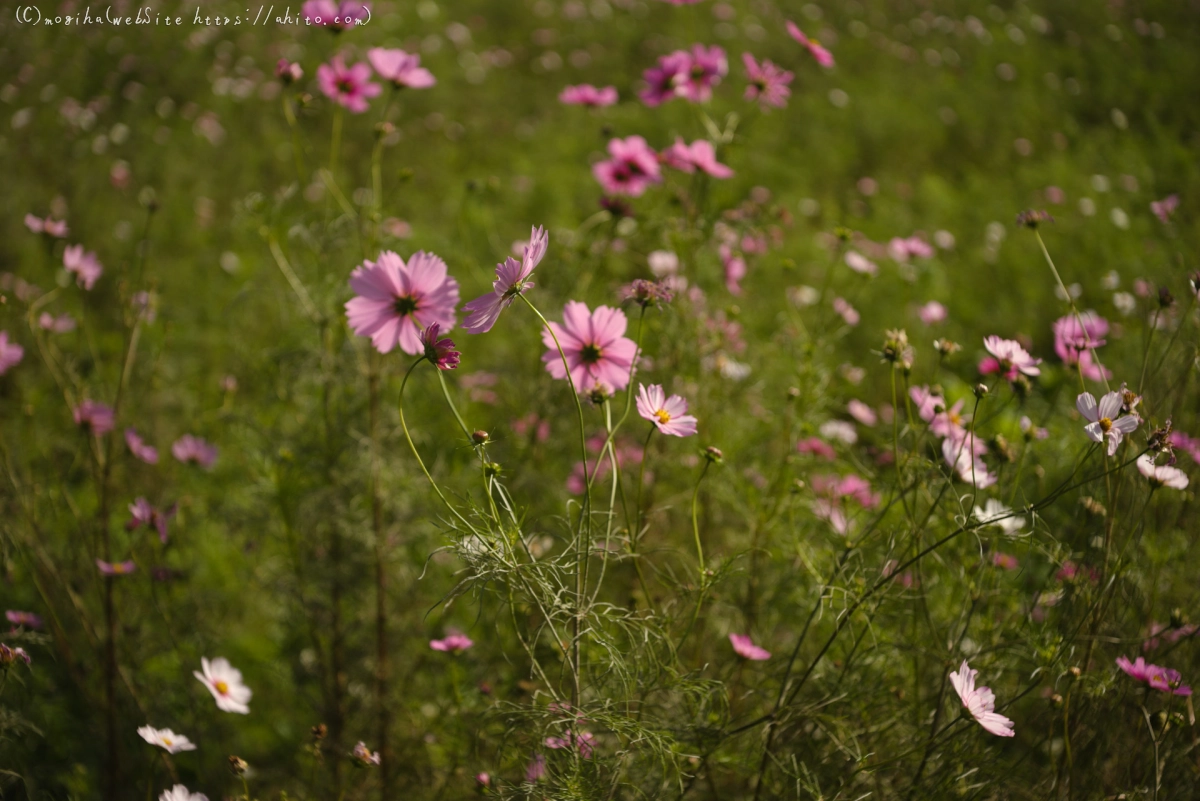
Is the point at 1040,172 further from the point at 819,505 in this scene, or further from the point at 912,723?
the point at 912,723

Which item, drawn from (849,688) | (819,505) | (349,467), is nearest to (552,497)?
(349,467)

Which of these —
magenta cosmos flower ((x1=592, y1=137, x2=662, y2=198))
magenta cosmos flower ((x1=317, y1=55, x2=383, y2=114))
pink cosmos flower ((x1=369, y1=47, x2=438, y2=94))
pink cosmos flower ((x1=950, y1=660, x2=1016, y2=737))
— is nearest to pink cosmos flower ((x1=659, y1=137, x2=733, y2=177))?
magenta cosmos flower ((x1=592, y1=137, x2=662, y2=198))

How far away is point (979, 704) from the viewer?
3.06ft

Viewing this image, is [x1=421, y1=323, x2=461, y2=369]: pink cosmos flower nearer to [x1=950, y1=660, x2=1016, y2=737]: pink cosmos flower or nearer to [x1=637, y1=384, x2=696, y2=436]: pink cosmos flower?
[x1=637, y1=384, x2=696, y2=436]: pink cosmos flower

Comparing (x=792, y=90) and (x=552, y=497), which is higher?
(x=552, y=497)

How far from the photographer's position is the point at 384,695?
1428 millimetres

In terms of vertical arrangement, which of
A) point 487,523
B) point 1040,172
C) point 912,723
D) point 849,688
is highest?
point 487,523

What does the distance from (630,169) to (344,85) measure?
0.64 metres

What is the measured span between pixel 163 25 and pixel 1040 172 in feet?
17.5

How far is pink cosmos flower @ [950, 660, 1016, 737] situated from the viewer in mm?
868

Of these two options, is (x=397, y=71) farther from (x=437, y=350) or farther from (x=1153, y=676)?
(x=1153, y=676)

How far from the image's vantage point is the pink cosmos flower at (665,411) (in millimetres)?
892

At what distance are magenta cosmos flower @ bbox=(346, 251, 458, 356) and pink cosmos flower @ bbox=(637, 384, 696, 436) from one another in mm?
264

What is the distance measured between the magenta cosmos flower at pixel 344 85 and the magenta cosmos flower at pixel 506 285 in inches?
33.9
